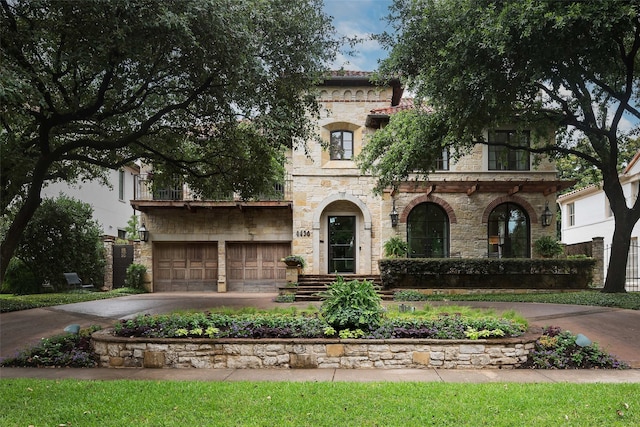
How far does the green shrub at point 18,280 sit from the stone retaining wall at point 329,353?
1314 cm

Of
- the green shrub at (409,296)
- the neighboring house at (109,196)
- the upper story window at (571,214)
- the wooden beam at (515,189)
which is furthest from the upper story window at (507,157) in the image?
the neighboring house at (109,196)

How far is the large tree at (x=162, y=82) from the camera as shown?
8094 mm

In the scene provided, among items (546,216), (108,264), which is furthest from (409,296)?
(108,264)

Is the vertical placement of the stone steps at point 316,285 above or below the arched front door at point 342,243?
below

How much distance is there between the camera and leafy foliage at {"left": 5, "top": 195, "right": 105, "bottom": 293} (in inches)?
675

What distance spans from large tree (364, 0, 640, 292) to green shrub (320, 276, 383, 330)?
18.9ft

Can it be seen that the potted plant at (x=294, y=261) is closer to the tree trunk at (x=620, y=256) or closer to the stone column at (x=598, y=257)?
the tree trunk at (x=620, y=256)

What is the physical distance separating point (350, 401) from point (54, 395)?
3325 mm

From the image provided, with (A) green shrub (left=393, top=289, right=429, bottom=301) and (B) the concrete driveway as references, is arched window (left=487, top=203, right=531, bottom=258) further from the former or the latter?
(B) the concrete driveway

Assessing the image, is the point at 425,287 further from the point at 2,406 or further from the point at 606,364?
the point at 2,406

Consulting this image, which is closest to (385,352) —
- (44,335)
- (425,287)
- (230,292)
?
(44,335)

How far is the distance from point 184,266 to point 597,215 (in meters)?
22.1

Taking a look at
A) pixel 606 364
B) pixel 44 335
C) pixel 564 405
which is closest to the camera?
pixel 564 405

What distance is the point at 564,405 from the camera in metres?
4.52
